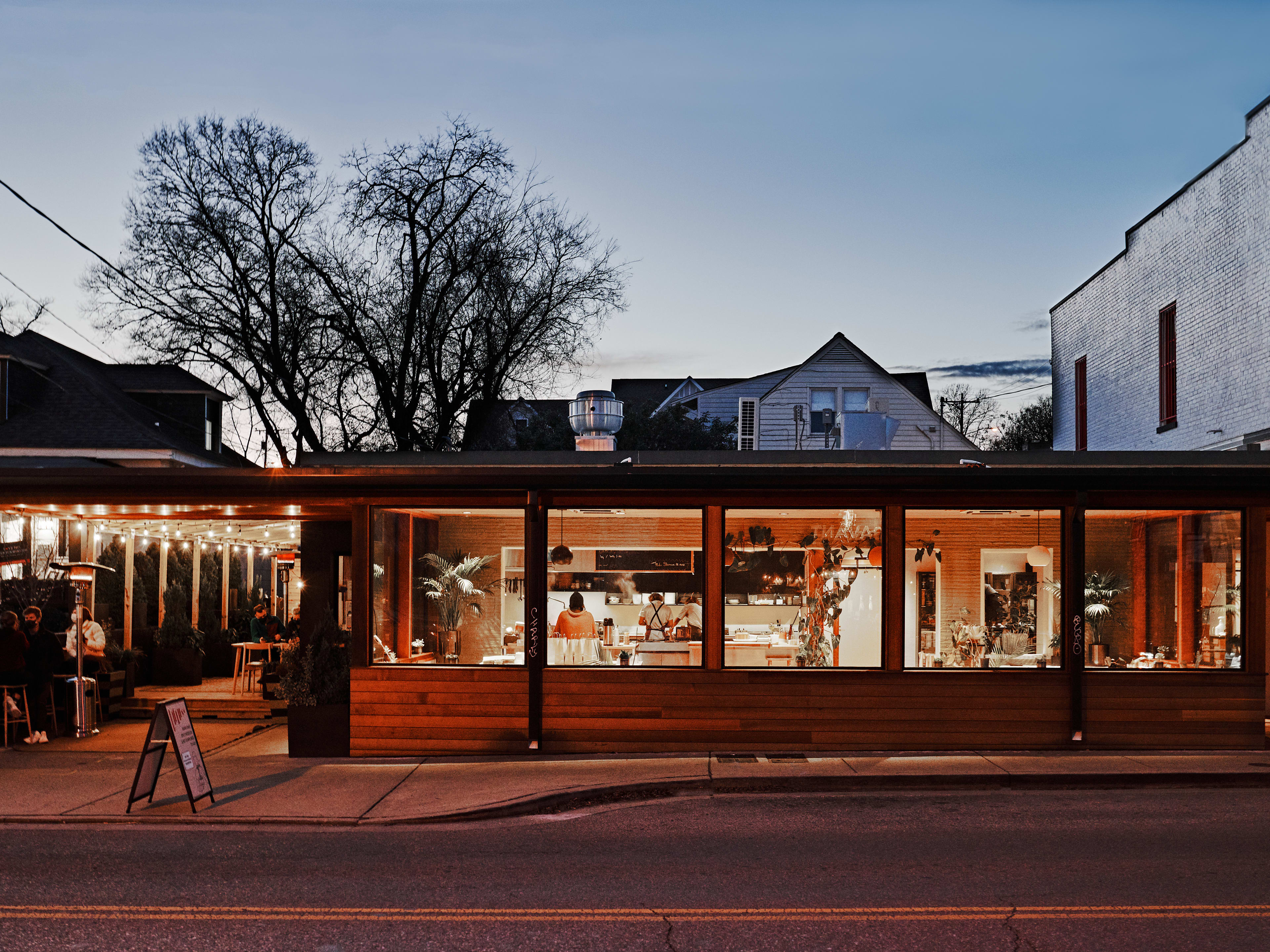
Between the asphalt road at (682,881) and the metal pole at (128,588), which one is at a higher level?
the metal pole at (128,588)

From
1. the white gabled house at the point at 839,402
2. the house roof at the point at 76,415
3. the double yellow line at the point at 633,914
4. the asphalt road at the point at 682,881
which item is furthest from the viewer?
the white gabled house at the point at 839,402

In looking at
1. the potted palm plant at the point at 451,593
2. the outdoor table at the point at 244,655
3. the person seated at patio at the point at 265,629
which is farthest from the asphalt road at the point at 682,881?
the person seated at patio at the point at 265,629

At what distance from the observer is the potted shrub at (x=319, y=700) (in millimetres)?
11883

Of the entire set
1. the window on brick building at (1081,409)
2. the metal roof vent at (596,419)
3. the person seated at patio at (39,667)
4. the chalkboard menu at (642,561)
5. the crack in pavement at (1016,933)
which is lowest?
the crack in pavement at (1016,933)

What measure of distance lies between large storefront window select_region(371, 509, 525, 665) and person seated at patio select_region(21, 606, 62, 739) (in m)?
4.37

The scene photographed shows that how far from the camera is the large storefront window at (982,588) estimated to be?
1217 centimetres

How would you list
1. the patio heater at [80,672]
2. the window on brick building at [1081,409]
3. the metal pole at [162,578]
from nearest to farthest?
the patio heater at [80,672] < the metal pole at [162,578] < the window on brick building at [1081,409]

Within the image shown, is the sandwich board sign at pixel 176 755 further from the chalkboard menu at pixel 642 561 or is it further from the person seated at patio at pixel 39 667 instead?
the chalkboard menu at pixel 642 561

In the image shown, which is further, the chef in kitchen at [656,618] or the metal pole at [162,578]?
the metal pole at [162,578]

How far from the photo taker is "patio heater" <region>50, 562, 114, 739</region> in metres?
13.1

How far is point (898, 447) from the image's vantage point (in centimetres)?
3391

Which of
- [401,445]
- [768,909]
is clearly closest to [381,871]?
[768,909]

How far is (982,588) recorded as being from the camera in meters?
12.3

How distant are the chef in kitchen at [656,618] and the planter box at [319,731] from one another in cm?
351
